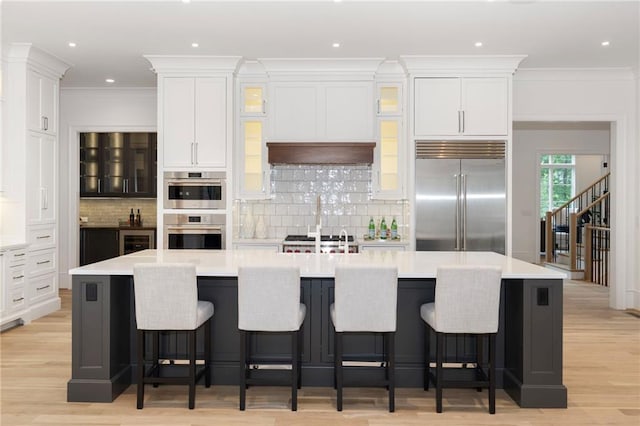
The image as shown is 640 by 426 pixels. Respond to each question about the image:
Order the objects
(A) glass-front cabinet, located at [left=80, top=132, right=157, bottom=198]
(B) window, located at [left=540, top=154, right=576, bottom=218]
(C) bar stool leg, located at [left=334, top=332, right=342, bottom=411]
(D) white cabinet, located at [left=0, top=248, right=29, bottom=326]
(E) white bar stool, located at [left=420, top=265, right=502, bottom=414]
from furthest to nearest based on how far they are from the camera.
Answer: (B) window, located at [left=540, top=154, right=576, bottom=218]
(A) glass-front cabinet, located at [left=80, top=132, right=157, bottom=198]
(D) white cabinet, located at [left=0, top=248, right=29, bottom=326]
(C) bar stool leg, located at [left=334, top=332, right=342, bottom=411]
(E) white bar stool, located at [left=420, top=265, right=502, bottom=414]

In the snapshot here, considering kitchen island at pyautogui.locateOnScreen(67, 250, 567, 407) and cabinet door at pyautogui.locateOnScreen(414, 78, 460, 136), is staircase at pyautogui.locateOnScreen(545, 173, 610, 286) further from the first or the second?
kitchen island at pyautogui.locateOnScreen(67, 250, 567, 407)

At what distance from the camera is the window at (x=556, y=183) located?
14.6 m

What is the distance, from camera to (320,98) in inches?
247

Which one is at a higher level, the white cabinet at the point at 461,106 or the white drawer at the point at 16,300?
the white cabinet at the point at 461,106

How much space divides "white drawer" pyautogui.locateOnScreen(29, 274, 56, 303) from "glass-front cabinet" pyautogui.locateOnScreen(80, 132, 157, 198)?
8.52ft

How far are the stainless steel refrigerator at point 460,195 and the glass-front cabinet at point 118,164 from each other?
4659mm

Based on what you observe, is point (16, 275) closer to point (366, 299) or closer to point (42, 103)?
point (42, 103)

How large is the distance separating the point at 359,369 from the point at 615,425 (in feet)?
5.32

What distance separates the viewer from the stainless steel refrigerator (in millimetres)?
6074

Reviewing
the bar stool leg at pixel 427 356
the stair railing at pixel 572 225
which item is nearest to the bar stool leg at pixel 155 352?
the bar stool leg at pixel 427 356

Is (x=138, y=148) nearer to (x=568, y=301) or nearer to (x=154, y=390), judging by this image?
(x=154, y=390)

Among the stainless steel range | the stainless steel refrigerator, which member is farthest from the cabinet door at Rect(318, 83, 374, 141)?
the stainless steel range

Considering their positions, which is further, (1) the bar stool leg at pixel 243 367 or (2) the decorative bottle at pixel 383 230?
(2) the decorative bottle at pixel 383 230

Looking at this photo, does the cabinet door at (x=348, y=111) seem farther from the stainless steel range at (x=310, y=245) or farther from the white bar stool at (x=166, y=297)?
the white bar stool at (x=166, y=297)
